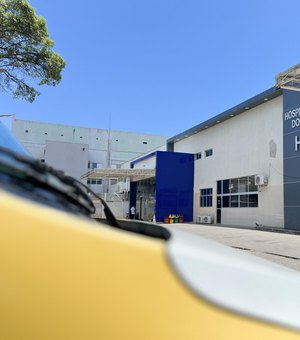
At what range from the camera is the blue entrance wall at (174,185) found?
110 ft

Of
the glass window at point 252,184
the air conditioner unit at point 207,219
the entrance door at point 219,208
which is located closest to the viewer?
the glass window at point 252,184

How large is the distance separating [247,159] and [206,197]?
21.1 ft

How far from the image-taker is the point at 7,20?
15352 millimetres

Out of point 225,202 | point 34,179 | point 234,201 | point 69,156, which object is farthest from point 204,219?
point 69,156

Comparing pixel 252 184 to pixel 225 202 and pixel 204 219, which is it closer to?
pixel 225 202

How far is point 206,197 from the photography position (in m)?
32.8

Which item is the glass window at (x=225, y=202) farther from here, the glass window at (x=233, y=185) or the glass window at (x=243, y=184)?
the glass window at (x=243, y=184)

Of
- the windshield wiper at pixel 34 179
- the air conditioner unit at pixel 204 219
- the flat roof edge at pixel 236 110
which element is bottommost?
the air conditioner unit at pixel 204 219

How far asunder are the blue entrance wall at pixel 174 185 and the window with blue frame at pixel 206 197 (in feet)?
4.22

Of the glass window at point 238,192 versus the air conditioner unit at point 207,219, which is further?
the air conditioner unit at point 207,219

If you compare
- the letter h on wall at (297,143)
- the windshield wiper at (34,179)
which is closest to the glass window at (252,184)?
the letter h on wall at (297,143)

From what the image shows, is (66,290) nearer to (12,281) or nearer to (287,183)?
(12,281)

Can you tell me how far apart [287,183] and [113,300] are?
23.2 metres

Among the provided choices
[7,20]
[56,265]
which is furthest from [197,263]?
[7,20]
